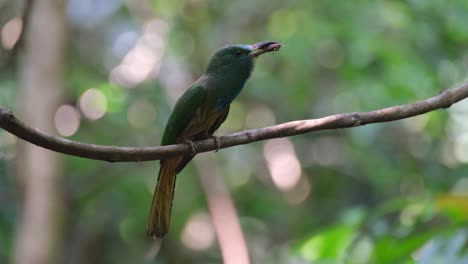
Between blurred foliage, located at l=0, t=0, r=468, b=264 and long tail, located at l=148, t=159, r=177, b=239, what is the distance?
2.58 meters

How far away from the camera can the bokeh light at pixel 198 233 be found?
6668 mm

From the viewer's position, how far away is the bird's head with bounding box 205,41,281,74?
2.96 meters

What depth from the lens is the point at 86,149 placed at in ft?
6.56

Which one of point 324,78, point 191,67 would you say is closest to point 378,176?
point 324,78

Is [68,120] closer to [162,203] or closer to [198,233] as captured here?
[198,233]

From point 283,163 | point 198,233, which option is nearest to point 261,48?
point 283,163

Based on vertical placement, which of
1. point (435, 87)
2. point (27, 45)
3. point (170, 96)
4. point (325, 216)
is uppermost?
point (27, 45)

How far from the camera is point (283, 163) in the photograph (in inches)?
271

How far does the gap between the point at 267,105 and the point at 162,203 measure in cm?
415

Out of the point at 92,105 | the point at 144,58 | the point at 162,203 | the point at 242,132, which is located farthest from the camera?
the point at 144,58

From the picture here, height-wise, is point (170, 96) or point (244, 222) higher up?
point (170, 96)

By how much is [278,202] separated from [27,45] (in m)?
2.67

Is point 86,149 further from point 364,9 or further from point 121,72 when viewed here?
point 121,72

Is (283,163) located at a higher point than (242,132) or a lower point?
lower
